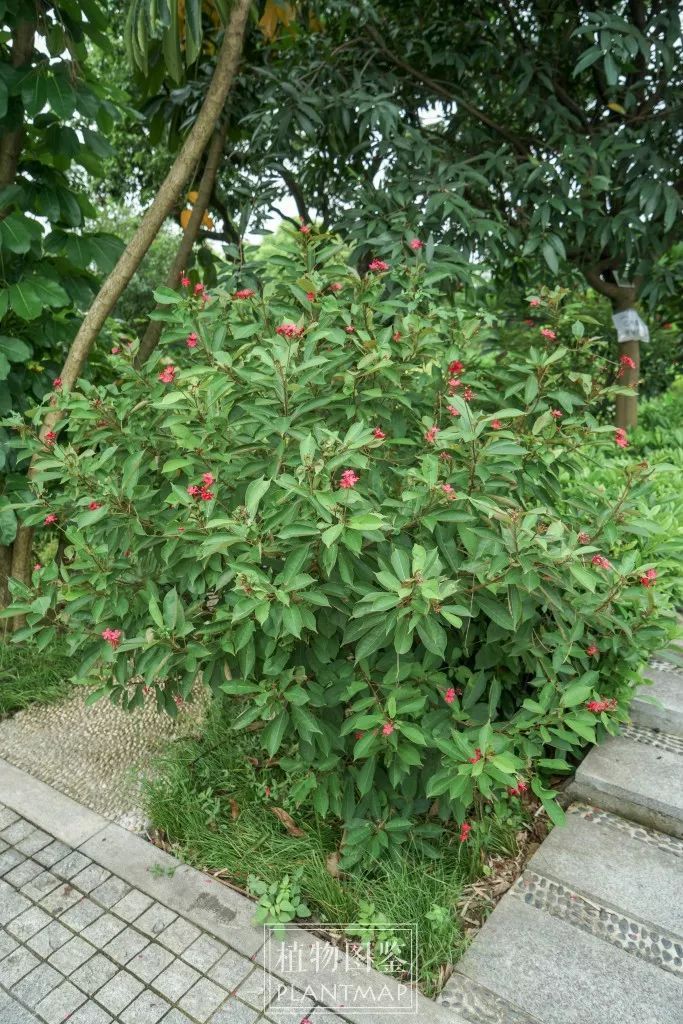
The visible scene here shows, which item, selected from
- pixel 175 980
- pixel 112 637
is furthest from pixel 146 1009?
pixel 112 637

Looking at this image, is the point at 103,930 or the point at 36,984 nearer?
the point at 36,984

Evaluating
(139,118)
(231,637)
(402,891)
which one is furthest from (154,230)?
(402,891)

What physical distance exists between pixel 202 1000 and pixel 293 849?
1.60 feet

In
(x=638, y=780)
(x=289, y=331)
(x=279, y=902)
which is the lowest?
(x=279, y=902)

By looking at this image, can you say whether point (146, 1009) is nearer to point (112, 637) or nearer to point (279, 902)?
point (279, 902)

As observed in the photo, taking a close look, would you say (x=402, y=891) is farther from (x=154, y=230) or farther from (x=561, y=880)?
(x=154, y=230)

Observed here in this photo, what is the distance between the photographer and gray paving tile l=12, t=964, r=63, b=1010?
1.73 m

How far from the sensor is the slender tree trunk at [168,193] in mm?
3041

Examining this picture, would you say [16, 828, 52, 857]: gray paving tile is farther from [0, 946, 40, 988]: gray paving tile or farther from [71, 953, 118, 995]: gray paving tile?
[71, 953, 118, 995]: gray paving tile

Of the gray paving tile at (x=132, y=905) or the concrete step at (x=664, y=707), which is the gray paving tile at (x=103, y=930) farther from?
the concrete step at (x=664, y=707)

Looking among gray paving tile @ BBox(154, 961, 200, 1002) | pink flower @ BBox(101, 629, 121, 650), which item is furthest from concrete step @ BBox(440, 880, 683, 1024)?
pink flower @ BBox(101, 629, 121, 650)

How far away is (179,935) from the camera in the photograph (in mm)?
1873

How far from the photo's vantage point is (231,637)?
1.85m

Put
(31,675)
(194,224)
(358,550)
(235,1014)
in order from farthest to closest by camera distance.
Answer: (194,224) → (31,675) → (235,1014) → (358,550)
